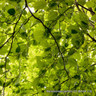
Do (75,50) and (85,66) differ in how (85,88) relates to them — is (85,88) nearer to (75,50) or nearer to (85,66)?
(85,66)

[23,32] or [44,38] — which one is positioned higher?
[23,32]

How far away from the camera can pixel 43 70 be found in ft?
3.04

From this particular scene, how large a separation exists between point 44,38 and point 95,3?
300 millimetres

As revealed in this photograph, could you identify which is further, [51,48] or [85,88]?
[85,88]

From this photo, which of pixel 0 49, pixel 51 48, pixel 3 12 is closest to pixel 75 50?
pixel 51 48

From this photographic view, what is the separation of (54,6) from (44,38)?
174mm

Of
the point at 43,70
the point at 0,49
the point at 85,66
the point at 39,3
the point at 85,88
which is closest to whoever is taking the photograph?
the point at 39,3

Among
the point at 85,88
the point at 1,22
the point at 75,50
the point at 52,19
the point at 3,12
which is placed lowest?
the point at 85,88

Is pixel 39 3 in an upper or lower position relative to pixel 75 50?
upper

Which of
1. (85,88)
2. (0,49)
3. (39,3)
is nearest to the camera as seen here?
(39,3)

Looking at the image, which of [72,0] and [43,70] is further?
[43,70]

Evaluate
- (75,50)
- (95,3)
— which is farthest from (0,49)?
(95,3)

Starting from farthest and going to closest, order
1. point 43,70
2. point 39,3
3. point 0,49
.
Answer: point 43,70, point 0,49, point 39,3

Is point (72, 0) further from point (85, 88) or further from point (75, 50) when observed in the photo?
point (85, 88)
